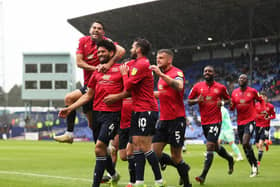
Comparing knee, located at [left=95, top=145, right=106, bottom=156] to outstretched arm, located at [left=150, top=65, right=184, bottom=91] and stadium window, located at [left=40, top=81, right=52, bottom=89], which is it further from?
stadium window, located at [left=40, top=81, right=52, bottom=89]

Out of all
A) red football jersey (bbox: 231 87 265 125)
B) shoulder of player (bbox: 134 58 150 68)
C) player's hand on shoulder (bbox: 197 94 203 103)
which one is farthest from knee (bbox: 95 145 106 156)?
red football jersey (bbox: 231 87 265 125)

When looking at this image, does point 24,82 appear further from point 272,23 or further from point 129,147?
point 129,147

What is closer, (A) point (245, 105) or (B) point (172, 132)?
(B) point (172, 132)

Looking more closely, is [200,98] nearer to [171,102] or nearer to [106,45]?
[171,102]

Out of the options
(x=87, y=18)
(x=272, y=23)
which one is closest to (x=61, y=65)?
(x=87, y=18)

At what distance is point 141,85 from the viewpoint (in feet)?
23.7

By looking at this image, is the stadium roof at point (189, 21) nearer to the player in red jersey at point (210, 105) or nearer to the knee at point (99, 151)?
the player in red jersey at point (210, 105)

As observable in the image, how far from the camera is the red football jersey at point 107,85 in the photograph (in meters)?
7.07

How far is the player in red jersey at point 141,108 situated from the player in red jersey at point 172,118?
504 mm

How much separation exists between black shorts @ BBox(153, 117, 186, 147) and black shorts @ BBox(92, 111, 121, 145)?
1.13 metres

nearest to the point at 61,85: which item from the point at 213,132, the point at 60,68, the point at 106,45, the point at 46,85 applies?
the point at 46,85

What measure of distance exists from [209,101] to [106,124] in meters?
3.39

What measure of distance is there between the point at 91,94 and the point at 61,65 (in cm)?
5346

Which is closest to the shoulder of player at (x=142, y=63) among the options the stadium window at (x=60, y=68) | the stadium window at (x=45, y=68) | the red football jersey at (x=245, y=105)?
the red football jersey at (x=245, y=105)
